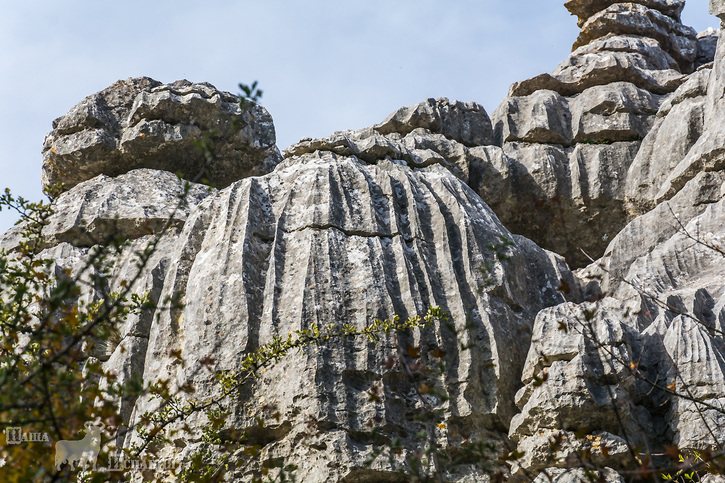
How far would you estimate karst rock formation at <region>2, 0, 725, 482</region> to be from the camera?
33.3 feet

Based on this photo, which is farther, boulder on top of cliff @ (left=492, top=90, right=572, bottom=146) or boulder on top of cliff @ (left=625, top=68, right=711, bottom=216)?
boulder on top of cliff @ (left=492, top=90, right=572, bottom=146)

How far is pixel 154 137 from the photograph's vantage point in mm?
17328

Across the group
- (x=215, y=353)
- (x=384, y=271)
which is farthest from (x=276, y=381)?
(x=384, y=271)

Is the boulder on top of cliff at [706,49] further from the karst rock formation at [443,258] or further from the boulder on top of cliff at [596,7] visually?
the karst rock formation at [443,258]

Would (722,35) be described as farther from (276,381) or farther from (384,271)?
(276,381)

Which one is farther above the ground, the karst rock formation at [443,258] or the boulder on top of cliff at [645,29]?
the boulder on top of cliff at [645,29]

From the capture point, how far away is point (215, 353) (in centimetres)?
1101

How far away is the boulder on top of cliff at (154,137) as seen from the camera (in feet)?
57.2

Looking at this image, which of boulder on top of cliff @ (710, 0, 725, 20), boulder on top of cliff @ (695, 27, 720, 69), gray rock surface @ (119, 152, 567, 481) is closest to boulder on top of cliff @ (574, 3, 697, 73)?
boulder on top of cliff @ (695, 27, 720, 69)

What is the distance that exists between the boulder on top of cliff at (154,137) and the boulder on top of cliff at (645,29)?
11.5 meters

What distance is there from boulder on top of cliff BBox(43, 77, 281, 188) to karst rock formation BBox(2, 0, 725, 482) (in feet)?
0.16

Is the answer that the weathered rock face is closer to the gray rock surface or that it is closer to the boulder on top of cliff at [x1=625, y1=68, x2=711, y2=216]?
the boulder on top of cliff at [x1=625, y1=68, x2=711, y2=216]

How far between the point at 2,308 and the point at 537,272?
982cm

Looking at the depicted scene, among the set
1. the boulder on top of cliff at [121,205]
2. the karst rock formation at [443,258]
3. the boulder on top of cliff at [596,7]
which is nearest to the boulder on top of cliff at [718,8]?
the karst rock formation at [443,258]
